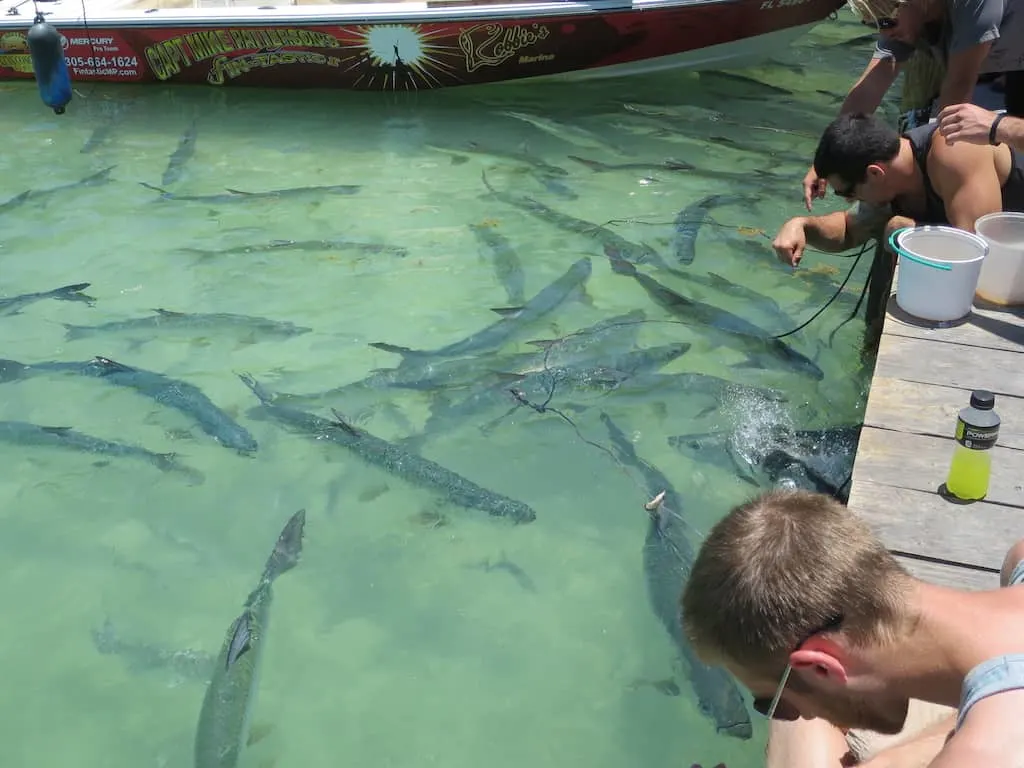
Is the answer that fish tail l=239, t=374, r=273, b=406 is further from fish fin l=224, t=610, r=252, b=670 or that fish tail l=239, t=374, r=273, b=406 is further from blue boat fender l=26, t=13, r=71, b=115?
blue boat fender l=26, t=13, r=71, b=115

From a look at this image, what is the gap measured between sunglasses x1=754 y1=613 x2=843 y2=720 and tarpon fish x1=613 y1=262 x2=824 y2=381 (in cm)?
336

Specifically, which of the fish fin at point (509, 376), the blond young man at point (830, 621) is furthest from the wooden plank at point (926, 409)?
the fish fin at point (509, 376)

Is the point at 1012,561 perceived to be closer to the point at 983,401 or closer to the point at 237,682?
the point at 983,401

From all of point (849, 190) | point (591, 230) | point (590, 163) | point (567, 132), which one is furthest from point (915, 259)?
point (567, 132)

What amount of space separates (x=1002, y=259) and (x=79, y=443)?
3.93 m

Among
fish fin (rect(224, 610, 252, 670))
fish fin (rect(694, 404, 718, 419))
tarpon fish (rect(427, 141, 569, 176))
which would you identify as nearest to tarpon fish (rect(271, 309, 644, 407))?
fish fin (rect(694, 404, 718, 419))

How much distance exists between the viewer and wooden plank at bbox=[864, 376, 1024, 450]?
9.28 ft

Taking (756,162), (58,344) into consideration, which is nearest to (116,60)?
(58,344)

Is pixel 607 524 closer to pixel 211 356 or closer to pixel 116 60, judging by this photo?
pixel 211 356

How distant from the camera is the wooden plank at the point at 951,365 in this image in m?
3.08

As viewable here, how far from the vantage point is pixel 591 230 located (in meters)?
6.52

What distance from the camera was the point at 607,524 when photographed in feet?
13.1

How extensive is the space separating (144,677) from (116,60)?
24.0ft

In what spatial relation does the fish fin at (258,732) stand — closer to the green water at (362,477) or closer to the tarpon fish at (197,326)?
the green water at (362,477)
